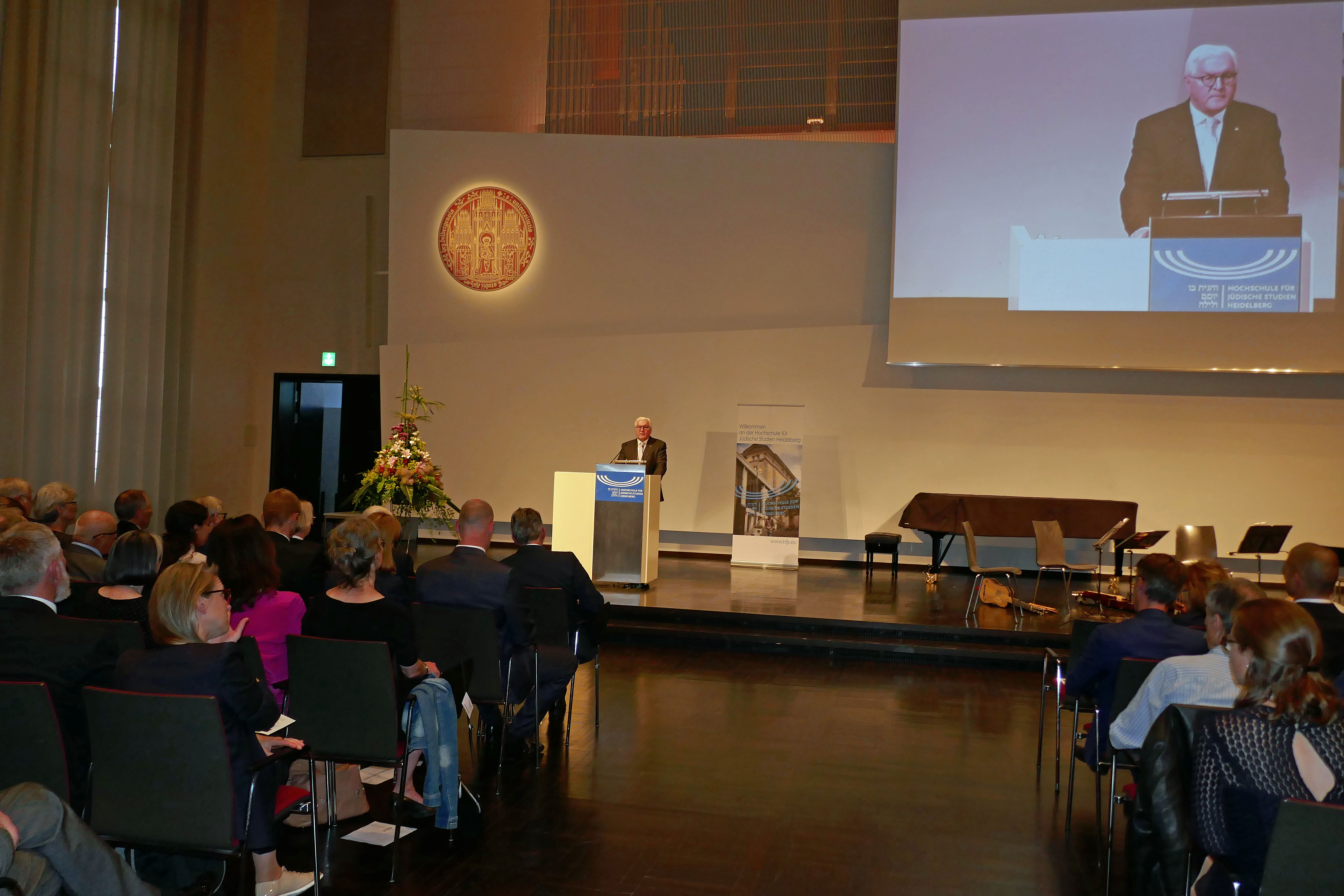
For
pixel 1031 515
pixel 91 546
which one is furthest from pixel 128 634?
pixel 1031 515

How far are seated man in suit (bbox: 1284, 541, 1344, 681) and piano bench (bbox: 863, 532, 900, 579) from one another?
5.70 meters

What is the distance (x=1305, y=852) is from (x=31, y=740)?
9.87 ft

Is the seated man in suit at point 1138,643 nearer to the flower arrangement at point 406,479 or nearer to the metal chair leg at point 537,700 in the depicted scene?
the metal chair leg at point 537,700

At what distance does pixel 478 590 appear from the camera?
13.5 ft

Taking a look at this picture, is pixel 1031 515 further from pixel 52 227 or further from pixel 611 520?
pixel 52 227

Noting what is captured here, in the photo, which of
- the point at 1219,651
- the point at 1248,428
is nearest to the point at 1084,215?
the point at 1248,428

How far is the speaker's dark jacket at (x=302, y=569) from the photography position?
14.0ft

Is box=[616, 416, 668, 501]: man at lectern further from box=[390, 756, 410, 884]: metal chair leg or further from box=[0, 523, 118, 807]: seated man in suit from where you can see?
box=[0, 523, 118, 807]: seated man in suit

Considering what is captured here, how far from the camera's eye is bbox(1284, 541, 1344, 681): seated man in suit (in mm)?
3725

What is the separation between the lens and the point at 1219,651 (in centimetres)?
308

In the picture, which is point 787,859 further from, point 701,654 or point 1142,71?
point 1142,71

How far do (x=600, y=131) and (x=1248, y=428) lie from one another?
24.9ft

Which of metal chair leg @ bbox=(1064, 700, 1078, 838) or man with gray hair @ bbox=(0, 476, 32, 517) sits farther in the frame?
man with gray hair @ bbox=(0, 476, 32, 517)

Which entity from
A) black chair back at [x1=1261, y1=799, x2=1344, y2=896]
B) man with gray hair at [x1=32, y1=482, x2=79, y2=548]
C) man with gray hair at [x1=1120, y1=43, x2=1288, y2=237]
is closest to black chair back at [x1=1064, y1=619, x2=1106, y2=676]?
black chair back at [x1=1261, y1=799, x2=1344, y2=896]
